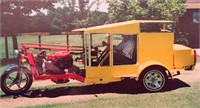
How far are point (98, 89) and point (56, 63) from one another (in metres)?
1.45

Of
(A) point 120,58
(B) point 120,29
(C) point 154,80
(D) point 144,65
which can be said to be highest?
(B) point 120,29

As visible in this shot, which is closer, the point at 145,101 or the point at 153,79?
the point at 145,101

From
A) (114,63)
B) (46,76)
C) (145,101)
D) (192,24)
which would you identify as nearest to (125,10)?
(192,24)

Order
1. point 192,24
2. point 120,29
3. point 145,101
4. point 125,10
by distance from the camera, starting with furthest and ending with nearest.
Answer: point 192,24
point 125,10
point 120,29
point 145,101

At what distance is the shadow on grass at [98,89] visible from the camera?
831 centimetres

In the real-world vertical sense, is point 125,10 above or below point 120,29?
above

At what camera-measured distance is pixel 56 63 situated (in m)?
8.42

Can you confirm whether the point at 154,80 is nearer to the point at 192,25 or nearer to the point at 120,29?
the point at 120,29

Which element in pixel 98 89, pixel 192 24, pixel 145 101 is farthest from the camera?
pixel 192 24

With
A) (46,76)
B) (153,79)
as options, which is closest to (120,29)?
(153,79)

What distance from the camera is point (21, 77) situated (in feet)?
26.9

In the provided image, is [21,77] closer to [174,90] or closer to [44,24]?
[174,90]

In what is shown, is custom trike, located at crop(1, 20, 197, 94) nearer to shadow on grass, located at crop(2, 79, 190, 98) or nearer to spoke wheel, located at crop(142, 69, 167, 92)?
spoke wheel, located at crop(142, 69, 167, 92)

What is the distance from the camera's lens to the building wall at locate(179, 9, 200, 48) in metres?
21.4
